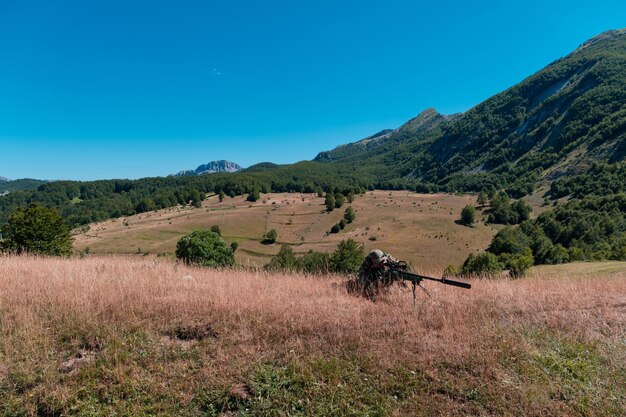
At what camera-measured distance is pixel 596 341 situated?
5508mm

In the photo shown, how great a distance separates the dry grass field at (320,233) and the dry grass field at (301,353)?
73.0 metres

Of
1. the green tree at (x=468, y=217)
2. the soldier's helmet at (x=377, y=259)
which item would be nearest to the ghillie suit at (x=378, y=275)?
the soldier's helmet at (x=377, y=259)

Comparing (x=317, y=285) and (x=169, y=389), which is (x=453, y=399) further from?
(x=317, y=285)

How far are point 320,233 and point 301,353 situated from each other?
115 m

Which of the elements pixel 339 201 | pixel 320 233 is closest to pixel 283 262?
pixel 320 233

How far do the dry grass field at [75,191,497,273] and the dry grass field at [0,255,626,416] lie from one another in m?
73.0

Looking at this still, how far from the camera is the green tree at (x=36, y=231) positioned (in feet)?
98.9

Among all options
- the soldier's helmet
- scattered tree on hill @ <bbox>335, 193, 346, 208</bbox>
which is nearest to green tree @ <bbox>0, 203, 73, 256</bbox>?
the soldier's helmet

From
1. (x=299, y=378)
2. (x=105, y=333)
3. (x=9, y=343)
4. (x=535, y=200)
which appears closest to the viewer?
(x=299, y=378)

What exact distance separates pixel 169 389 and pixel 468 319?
5.52 meters

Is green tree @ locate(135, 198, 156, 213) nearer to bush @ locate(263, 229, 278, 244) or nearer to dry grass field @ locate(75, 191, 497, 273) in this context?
dry grass field @ locate(75, 191, 497, 273)

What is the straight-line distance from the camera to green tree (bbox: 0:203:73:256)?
30.1 m

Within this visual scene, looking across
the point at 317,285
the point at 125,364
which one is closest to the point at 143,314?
the point at 125,364

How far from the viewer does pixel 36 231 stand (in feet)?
102
